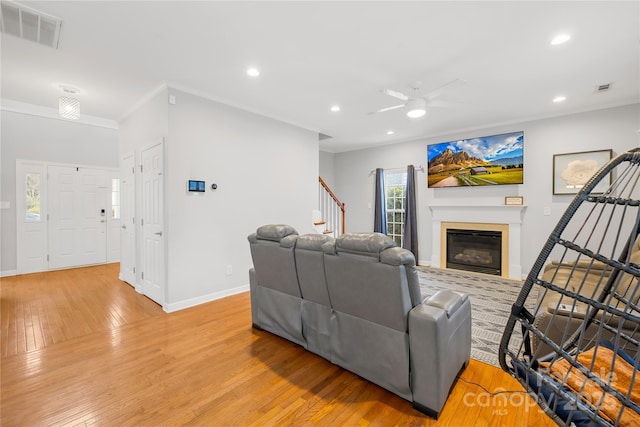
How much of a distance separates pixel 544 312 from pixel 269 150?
3939mm

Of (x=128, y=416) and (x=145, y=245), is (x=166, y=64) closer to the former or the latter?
(x=145, y=245)

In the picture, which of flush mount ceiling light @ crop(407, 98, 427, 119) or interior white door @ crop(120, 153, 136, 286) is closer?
flush mount ceiling light @ crop(407, 98, 427, 119)

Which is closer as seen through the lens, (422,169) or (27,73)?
(27,73)

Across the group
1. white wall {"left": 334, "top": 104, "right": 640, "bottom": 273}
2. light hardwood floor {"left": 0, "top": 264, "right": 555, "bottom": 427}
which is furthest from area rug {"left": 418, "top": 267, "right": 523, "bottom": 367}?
white wall {"left": 334, "top": 104, "right": 640, "bottom": 273}

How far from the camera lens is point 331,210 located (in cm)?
651

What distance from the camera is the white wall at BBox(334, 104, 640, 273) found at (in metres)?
4.13

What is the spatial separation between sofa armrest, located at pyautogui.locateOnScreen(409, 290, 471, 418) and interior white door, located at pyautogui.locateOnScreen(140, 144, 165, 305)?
308 centimetres

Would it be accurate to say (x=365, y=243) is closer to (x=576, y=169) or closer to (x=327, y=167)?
(x=576, y=169)

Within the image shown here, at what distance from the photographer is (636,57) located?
286cm

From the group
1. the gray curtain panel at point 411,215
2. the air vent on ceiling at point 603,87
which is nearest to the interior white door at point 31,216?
the gray curtain panel at point 411,215

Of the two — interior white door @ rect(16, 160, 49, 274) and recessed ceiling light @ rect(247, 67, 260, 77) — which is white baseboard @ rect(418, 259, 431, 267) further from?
interior white door @ rect(16, 160, 49, 274)

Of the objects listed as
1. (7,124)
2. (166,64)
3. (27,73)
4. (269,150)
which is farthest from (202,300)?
(7,124)

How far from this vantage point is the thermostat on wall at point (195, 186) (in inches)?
142

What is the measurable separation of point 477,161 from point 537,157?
88 cm
